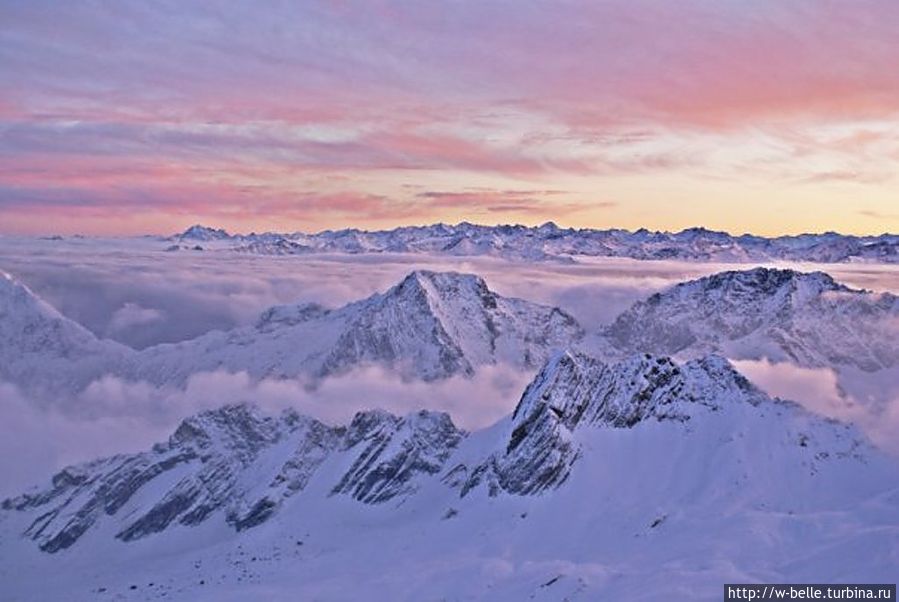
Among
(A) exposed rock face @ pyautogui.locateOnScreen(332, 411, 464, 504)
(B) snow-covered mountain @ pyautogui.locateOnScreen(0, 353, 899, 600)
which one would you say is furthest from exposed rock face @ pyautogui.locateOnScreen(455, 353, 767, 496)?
(A) exposed rock face @ pyautogui.locateOnScreen(332, 411, 464, 504)

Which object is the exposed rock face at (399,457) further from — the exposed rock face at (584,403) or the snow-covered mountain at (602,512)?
the exposed rock face at (584,403)

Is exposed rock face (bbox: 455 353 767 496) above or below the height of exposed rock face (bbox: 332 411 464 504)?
above

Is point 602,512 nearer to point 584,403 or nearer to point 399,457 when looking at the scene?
point 584,403

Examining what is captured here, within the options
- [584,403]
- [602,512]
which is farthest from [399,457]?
[602,512]

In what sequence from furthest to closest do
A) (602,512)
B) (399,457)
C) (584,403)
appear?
(399,457)
(584,403)
(602,512)

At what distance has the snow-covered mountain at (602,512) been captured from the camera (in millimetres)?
104625

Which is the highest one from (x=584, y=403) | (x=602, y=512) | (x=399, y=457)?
(x=584, y=403)

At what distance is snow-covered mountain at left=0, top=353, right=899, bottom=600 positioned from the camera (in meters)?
105

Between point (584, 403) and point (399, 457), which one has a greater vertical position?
point (584, 403)

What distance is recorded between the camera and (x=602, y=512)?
132000mm

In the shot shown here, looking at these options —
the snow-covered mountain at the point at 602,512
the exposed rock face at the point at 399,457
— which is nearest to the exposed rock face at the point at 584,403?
the snow-covered mountain at the point at 602,512

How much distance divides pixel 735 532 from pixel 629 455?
32905 millimetres

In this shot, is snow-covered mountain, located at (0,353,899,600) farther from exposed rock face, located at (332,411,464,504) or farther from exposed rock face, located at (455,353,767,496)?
exposed rock face, located at (332,411,464,504)

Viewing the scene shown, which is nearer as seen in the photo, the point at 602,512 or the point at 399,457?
the point at 602,512
